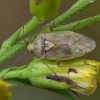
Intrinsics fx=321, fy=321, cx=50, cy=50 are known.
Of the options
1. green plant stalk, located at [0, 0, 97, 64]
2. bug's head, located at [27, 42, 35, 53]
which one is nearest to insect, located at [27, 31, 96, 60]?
bug's head, located at [27, 42, 35, 53]

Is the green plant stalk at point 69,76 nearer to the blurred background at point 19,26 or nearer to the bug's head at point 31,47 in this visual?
the bug's head at point 31,47

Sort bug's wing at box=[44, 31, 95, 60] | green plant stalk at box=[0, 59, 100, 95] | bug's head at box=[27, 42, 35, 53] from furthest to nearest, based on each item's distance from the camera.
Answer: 1. bug's head at box=[27, 42, 35, 53]
2. bug's wing at box=[44, 31, 95, 60]
3. green plant stalk at box=[0, 59, 100, 95]

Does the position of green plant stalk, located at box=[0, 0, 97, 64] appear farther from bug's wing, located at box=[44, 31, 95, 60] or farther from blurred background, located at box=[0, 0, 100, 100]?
blurred background, located at box=[0, 0, 100, 100]

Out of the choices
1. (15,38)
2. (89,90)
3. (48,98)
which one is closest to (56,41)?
(15,38)

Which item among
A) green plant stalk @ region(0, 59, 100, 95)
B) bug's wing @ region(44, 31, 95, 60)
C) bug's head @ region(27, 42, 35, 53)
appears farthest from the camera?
bug's head @ region(27, 42, 35, 53)

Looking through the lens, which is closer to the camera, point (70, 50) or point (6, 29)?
point (70, 50)

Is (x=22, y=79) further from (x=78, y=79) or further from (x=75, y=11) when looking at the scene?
(x=75, y=11)
